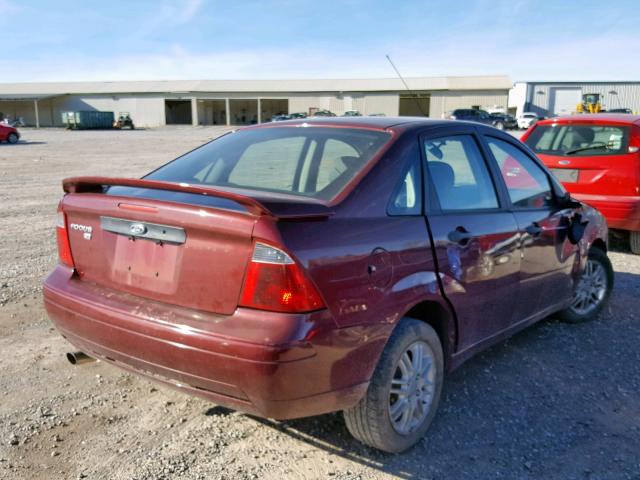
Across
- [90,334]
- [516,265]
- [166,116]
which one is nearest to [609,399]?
[516,265]

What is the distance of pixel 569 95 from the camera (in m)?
65.2

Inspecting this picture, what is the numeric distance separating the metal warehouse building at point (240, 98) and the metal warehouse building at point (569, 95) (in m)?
3.65

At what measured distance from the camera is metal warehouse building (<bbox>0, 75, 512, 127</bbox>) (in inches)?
2506

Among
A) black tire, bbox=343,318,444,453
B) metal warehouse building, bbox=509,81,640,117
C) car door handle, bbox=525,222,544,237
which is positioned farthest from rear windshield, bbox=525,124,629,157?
metal warehouse building, bbox=509,81,640,117

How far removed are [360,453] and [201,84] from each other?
7352cm

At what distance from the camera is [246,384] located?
2430mm

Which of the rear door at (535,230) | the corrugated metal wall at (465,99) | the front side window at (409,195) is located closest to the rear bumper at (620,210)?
the rear door at (535,230)

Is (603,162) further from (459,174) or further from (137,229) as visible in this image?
(137,229)

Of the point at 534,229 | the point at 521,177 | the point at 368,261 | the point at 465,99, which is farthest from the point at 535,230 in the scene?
the point at 465,99

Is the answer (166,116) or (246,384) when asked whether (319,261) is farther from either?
(166,116)

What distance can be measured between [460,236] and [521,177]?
1.23 metres

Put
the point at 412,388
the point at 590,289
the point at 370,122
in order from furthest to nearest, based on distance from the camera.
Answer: the point at 590,289 < the point at 370,122 < the point at 412,388

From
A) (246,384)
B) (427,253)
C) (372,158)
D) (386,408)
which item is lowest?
(386,408)

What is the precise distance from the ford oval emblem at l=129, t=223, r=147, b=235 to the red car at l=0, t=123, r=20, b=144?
3273 cm
